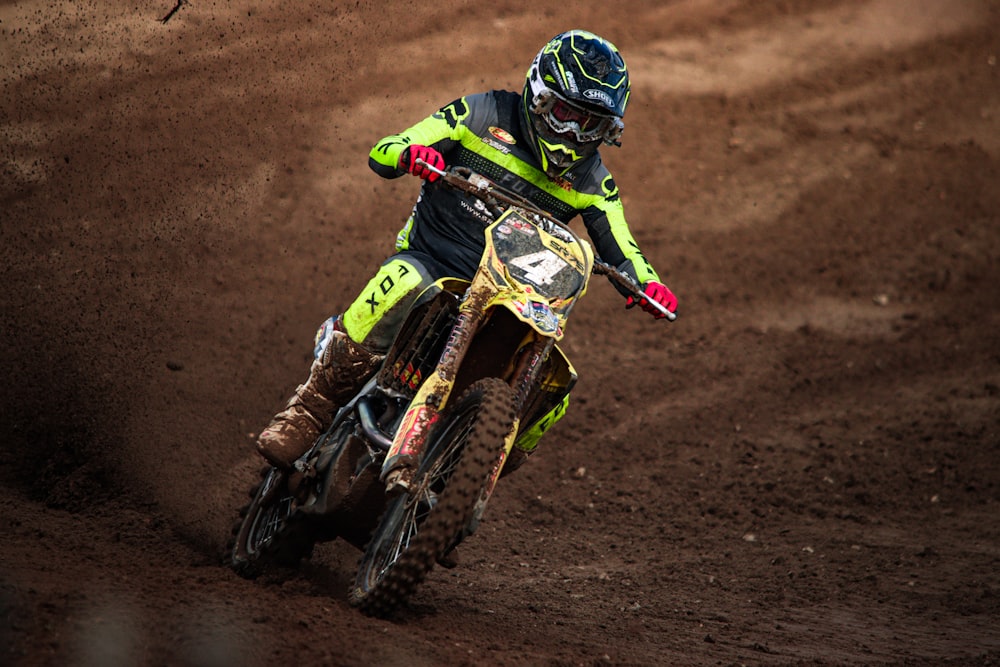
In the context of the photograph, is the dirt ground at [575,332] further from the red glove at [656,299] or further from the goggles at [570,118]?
the goggles at [570,118]

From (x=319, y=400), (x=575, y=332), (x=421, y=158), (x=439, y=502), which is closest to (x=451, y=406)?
(x=439, y=502)

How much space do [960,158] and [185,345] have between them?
31.0 ft

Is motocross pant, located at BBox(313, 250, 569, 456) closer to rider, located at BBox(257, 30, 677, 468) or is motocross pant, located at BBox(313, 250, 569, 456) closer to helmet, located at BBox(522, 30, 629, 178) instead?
rider, located at BBox(257, 30, 677, 468)

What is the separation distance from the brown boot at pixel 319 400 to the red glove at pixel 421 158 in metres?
0.94

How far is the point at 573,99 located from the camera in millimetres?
5406

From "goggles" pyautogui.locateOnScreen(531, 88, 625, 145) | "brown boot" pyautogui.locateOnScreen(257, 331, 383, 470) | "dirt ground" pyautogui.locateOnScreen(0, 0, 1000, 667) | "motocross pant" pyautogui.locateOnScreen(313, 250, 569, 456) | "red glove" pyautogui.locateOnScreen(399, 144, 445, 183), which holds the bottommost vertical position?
"dirt ground" pyautogui.locateOnScreen(0, 0, 1000, 667)

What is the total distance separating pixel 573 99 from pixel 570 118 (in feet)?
0.45

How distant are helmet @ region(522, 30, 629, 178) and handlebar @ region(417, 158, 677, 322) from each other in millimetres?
388

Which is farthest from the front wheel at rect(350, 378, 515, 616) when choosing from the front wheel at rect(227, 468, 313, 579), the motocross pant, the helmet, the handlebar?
the helmet

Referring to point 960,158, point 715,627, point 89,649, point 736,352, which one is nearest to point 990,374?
point 736,352

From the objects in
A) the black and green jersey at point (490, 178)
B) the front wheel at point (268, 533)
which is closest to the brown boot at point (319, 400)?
the front wheel at point (268, 533)

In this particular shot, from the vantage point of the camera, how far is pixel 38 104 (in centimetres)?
1041

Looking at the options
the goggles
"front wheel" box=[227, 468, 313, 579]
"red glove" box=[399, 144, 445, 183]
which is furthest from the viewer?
"front wheel" box=[227, 468, 313, 579]

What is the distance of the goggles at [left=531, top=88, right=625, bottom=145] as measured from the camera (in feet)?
18.0
